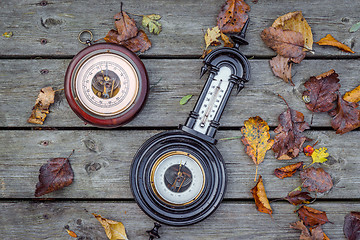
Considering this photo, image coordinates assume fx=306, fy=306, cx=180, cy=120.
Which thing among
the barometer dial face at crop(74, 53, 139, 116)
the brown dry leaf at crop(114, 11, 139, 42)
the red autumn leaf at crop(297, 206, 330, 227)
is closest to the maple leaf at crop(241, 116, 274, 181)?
the red autumn leaf at crop(297, 206, 330, 227)

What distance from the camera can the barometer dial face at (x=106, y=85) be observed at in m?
1.27

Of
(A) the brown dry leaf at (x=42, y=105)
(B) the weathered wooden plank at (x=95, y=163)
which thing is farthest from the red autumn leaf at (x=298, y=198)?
(A) the brown dry leaf at (x=42, y=105)

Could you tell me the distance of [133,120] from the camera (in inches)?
56.2

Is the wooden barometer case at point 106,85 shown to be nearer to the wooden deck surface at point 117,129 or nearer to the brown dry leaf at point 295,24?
the wooden deck surface at point 117,129

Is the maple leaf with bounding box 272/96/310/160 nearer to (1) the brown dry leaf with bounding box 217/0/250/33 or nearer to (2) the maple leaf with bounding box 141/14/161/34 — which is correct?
(1) the brown dry leaf with bounding box 217/0/250/33

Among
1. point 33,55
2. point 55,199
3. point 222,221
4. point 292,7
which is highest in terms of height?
point 292,7

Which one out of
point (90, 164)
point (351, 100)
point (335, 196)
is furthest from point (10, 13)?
point (335, 196)

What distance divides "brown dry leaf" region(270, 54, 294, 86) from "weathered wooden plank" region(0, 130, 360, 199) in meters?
0.34

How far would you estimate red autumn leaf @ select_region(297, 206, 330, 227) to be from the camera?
1413 mm

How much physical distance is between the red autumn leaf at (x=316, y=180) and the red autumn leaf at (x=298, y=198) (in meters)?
0.04

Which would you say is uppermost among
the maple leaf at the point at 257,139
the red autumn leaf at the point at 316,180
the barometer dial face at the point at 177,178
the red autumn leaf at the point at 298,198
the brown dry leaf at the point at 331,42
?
the brown dry leaf at the point at 331,42

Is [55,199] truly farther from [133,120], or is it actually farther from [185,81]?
[185,81]

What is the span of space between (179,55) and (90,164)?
2.17ft

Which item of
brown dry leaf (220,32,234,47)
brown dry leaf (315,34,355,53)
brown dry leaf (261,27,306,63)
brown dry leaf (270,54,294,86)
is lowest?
brown dry leaf (270,54,294,86)
